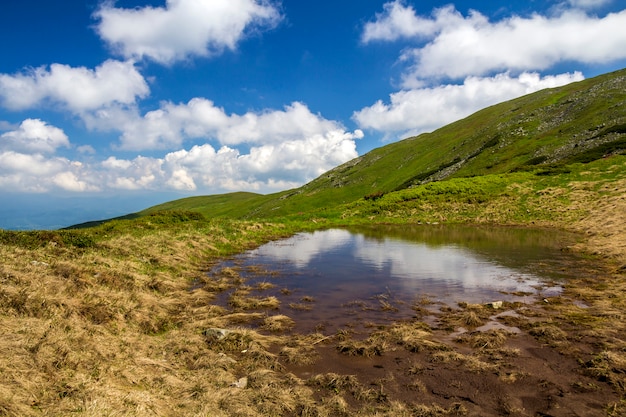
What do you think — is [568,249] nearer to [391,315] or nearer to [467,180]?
[391,315]

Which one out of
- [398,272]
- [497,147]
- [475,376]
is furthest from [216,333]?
[497,147]

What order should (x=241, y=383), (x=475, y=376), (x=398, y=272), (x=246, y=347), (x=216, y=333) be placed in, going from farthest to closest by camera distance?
1. (x=398, y=272)
2. (x=216, y=333)
3. (x=246, y=347)
4. (x=475, y=376)
5. (x=241, y=383)

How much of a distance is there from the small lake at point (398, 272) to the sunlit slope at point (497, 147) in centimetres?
3521

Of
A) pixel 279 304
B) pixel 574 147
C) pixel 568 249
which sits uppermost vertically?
pixel 574 147

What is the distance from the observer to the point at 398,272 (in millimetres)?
22484

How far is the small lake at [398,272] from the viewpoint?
1611 centimetres

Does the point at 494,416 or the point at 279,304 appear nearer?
the point at 494,416

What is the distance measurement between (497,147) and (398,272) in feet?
286

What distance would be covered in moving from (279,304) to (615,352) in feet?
42.4

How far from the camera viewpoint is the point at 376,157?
147625mm

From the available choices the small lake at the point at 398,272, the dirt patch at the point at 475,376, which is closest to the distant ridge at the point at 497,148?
the small lake at the point at 398,272

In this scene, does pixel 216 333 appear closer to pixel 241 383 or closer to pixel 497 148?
pixel 241 383

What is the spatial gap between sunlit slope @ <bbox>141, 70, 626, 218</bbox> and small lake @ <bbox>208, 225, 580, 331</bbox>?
116 feet

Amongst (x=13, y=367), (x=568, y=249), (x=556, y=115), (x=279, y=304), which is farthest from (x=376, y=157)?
(x=13, y=367)
